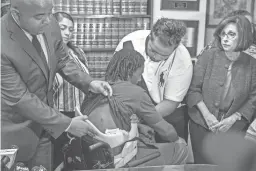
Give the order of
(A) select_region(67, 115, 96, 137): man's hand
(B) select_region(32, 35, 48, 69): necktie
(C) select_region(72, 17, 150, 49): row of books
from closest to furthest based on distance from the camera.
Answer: (B) select_region(32, 35, 48, 69): necktie → (A) select_region(67, 115, 96, 137): man's hand → (C) select_region(72, 17, 150, 49): row of books

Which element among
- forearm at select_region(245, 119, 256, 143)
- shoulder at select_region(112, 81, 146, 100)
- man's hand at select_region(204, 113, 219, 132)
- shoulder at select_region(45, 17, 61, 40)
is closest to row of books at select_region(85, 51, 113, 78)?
shoulder at select_region(112, 81, 146, 100)

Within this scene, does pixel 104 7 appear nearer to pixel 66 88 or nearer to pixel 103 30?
pixel 103 30

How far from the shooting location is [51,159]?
1861 mm

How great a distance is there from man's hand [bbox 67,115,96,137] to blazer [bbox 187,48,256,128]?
2.06ft

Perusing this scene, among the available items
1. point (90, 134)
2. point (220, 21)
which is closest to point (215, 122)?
point (220, 21)

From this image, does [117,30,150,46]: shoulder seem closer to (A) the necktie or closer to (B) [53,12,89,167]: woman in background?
(B) [53,12,89,167]: woman in background

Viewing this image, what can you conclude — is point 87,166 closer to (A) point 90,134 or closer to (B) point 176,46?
(A) point 90,134

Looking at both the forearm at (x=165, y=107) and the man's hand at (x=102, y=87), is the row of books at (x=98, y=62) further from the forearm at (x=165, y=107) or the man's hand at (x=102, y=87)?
the forearm at (x=165, y=107)

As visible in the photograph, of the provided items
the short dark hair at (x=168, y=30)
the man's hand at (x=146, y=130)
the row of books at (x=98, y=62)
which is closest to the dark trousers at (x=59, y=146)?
the row of books at (x=98, y=62)

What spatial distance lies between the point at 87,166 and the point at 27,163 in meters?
0.31

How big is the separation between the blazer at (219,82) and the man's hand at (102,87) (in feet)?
1.65

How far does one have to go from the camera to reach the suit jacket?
5.06 ft

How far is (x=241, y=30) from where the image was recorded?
73.6 inches

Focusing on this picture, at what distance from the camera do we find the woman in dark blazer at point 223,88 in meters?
1.90
